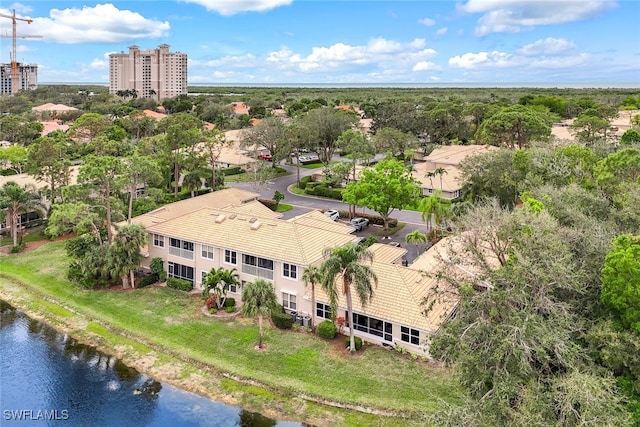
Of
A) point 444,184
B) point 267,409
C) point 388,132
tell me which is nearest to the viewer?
point 267,409

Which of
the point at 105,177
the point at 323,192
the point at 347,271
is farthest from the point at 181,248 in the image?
the point at 323,192

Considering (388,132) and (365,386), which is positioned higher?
(388,132)

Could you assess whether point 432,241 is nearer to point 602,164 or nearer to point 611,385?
point 602,164

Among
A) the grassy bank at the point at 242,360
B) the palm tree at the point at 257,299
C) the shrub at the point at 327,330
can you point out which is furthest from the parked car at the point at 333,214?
the palm tree at the point at 257,299

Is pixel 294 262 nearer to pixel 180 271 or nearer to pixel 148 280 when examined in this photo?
Answer: pixel 180 271

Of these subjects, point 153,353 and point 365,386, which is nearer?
point 365,386

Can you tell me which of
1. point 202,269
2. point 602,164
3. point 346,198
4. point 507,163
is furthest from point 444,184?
point 202,269
